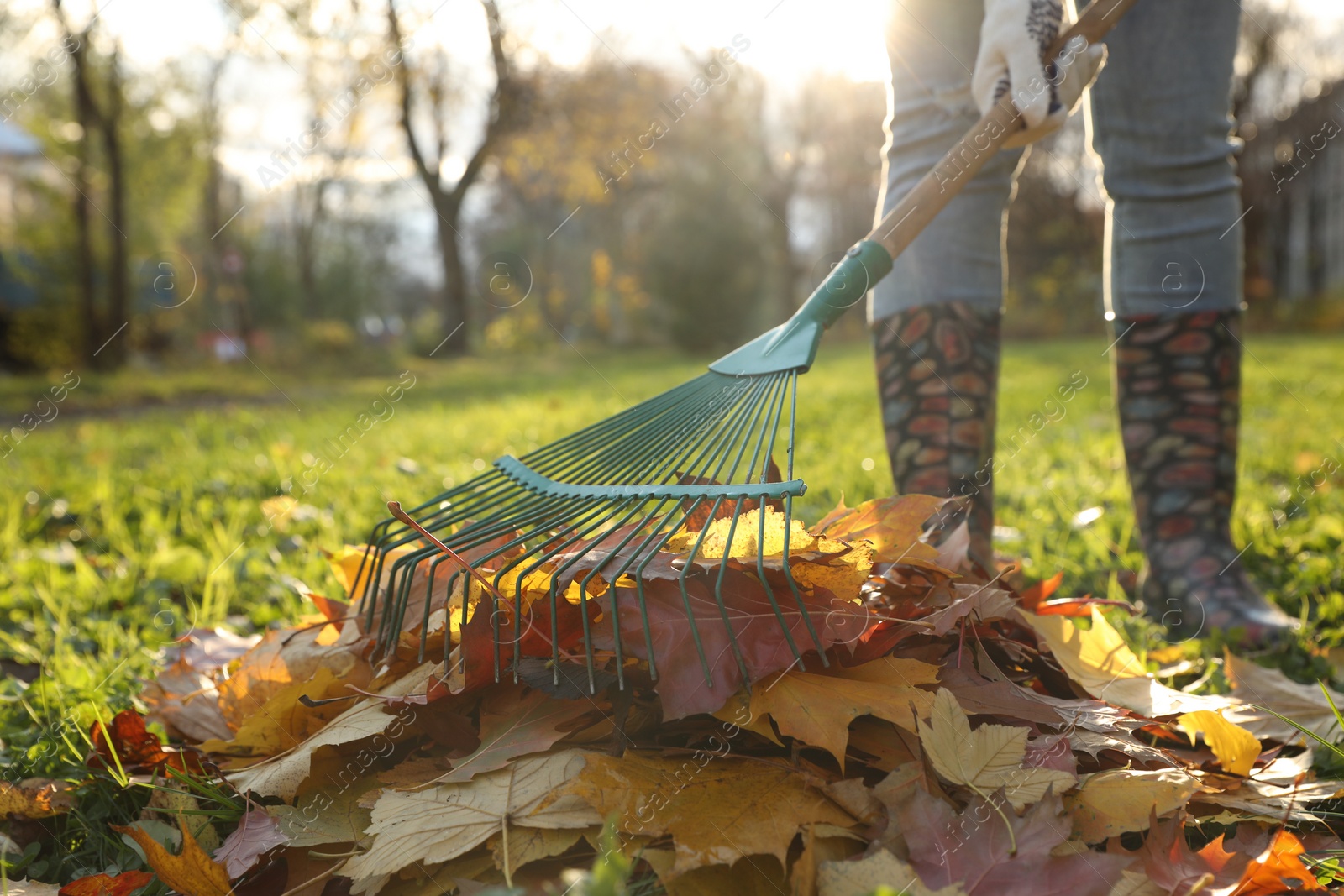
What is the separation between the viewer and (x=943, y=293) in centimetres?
148

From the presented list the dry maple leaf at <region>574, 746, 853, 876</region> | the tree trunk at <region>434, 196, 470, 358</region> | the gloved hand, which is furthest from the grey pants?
the tree trunk at <region>434, 196, 470, 358</region>

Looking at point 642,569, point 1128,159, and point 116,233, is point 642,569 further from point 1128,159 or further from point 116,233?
point 116,233

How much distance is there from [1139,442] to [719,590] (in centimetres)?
118

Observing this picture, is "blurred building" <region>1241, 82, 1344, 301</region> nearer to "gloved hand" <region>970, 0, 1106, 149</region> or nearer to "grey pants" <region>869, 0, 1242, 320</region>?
"grey pants" <region>869, 0, 1242, 320</region>

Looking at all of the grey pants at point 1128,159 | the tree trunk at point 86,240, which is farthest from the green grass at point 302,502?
the tree trunk at point 86,240

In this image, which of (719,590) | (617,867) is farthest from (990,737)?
(617,867)

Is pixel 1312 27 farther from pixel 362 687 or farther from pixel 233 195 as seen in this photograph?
pixel 233 195

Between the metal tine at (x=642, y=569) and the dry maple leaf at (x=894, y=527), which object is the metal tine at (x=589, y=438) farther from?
the dry maple leaf at (x=894, y=527)

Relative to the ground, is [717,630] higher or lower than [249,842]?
higher

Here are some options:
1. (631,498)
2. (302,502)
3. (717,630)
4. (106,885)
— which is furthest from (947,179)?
(302,502)

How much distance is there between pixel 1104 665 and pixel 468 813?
30.6 inches

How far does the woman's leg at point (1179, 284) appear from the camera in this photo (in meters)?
1.54

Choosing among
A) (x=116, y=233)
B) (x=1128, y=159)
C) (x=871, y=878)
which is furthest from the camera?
(x=116, y=233)

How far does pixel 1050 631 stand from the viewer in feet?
3.60
